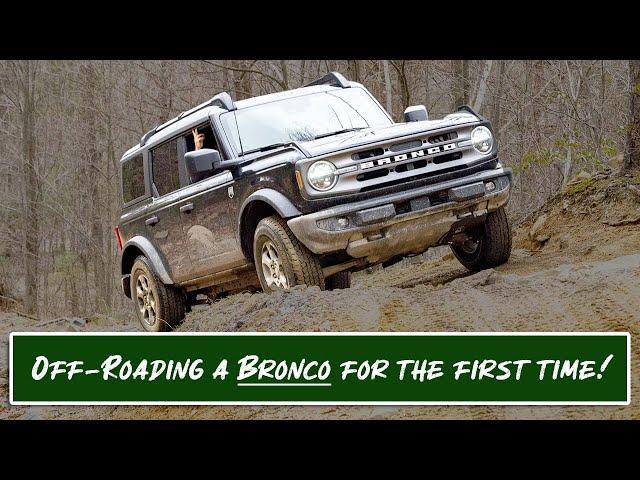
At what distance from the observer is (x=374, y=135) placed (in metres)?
7.54

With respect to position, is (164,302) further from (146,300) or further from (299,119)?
(299,119)

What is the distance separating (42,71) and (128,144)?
3.54 m

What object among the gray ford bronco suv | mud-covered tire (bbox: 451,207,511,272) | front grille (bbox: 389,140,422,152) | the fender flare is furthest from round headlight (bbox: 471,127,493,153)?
the fender flare

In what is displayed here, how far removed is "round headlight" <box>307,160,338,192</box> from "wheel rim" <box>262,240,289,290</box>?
67 centimetres

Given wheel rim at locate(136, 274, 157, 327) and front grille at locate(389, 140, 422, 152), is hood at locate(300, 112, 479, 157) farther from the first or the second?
wheel rim at locate(136, 274, 157, 327)

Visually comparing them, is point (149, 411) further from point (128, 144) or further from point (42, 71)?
point (42, 71)

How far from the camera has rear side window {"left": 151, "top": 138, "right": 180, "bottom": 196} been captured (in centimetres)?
936

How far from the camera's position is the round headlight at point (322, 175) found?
23.5ft

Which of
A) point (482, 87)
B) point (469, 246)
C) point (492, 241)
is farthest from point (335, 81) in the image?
point (482, 87)

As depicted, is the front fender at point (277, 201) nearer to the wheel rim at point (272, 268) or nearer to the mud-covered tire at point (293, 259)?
the mud-covered tire at point (293, 259)

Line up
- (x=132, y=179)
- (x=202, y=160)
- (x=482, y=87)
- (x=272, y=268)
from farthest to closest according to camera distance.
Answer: (x=482, y=87) < (x=132, y=179) < (x=202, y=160) < (x=272, y=268)

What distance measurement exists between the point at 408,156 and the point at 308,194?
89cm

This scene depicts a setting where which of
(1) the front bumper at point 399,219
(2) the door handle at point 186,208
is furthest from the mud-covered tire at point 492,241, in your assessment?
(2) the door handle at point 186,208

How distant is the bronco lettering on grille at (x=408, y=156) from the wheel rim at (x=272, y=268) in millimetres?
1027
